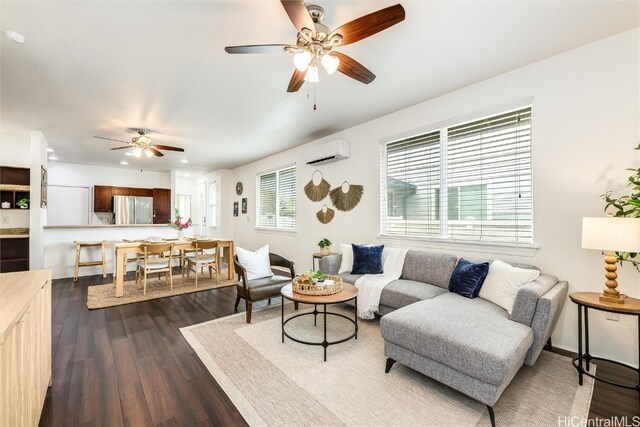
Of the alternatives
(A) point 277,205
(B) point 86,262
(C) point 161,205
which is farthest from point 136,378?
(C) point 161,205

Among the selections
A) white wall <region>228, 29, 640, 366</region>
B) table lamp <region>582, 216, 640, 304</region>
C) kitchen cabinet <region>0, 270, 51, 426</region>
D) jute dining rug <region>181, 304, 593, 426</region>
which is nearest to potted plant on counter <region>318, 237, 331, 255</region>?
jute dining rug <region>181, 304, 593, 426</region>

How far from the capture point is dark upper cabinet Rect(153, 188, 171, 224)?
8.44 meters

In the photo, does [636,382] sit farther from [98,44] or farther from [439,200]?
[98,44]

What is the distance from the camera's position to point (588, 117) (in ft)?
8.25

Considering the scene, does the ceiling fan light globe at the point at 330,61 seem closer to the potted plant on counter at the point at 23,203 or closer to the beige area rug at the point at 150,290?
the beige area rug at the point at 150,290

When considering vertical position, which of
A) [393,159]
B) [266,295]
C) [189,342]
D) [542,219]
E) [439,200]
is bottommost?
[189,342]

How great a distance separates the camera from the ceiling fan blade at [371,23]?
161cm

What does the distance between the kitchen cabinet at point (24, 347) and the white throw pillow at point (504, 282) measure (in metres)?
3.05

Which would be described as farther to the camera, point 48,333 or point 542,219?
point 542,219

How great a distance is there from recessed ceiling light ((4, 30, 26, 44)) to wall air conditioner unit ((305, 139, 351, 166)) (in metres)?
3.51

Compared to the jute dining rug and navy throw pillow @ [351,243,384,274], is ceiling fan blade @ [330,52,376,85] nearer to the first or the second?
navy throw pillow @ [351,243,384,274]

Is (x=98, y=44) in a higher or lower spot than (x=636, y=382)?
higher

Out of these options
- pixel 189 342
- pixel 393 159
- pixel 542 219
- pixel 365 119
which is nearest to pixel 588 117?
pixel 542 219

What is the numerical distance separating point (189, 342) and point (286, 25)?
3013mm
